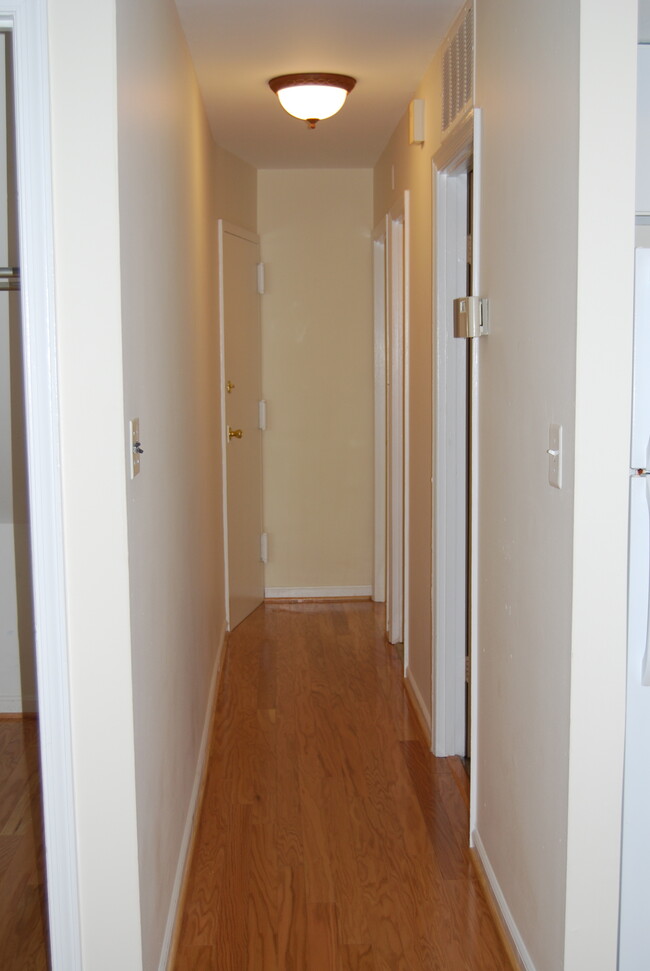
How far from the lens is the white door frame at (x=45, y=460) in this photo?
1.64 m

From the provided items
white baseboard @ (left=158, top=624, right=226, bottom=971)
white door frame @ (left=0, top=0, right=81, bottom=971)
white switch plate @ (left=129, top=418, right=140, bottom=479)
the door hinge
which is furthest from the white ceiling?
white baseboard @ (left=158, top=624, right=226, bottom=971)

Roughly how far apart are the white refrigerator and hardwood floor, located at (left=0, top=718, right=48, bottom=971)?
4.20ft

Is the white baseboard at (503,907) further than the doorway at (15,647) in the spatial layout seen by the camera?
No

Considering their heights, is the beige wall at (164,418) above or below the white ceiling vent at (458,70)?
below

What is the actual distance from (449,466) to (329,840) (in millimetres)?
1241

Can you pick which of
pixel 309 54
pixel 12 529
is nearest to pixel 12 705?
pixel 12 529

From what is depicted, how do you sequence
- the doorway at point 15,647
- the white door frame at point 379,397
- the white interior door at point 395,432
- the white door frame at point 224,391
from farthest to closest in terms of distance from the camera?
the white door frame at point 379,397 < the white door frame at point 224,391 < the white interior door at point 395,432 < the doorway at point 15,647

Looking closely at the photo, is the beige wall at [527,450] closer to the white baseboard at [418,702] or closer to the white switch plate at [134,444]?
the white switch plate at [134,444]

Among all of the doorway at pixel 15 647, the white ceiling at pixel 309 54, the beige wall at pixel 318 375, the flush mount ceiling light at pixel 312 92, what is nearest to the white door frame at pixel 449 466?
the white ceiling at pixel 309 54

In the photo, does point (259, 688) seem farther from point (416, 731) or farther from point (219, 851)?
point (219, 851)

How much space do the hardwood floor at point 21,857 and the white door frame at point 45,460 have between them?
22.1 inches

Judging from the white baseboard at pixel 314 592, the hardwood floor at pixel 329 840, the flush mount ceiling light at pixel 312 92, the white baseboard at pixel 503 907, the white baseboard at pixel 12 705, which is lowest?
the hardwood floor at pixel 329 840

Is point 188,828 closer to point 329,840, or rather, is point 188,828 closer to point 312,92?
point 329,840

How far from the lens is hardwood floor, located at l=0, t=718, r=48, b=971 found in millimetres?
2275
